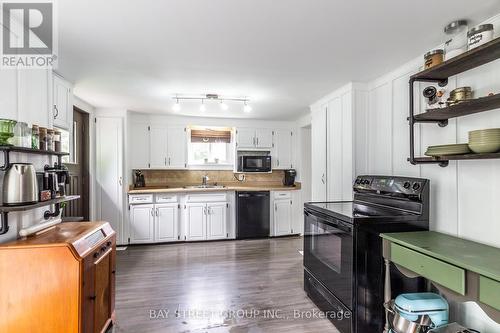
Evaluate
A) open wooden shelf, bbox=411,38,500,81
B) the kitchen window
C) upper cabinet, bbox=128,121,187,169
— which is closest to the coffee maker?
the kitchen window

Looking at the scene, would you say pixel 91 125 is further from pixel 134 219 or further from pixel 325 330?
pixel 325 330

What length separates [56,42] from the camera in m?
1.93

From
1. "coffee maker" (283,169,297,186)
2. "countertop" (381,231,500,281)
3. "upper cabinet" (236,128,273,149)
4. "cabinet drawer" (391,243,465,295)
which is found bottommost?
"cabinet drawer" (391,243,465,295)

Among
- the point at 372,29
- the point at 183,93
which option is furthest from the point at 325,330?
the point at 183,93

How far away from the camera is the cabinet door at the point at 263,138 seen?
495cm

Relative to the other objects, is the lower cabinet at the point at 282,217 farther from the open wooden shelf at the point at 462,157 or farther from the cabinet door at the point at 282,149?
the open wooden shelf at the point at 462,157

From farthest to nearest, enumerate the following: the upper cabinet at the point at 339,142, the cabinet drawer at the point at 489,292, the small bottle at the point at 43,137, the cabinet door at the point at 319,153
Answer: the cabinet door at the point at 319,153 → the upper cabinet at the point at 339,142 → the small bottle at the point at 43,137 → the cabinet drawer at the point at 489,292

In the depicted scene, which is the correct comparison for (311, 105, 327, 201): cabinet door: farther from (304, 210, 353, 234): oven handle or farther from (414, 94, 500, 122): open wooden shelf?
(414, 94, 500, 122): open wooden shelf

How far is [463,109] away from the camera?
1.66 meters

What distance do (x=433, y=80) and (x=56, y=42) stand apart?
2855 mm

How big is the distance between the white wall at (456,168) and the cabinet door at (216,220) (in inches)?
107

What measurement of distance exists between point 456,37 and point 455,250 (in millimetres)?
1480

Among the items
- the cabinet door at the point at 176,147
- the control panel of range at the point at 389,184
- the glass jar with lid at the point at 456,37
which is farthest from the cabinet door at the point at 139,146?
the glass jar with lid at the point at 456,37

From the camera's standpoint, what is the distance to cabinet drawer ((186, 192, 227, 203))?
4.38 metres
